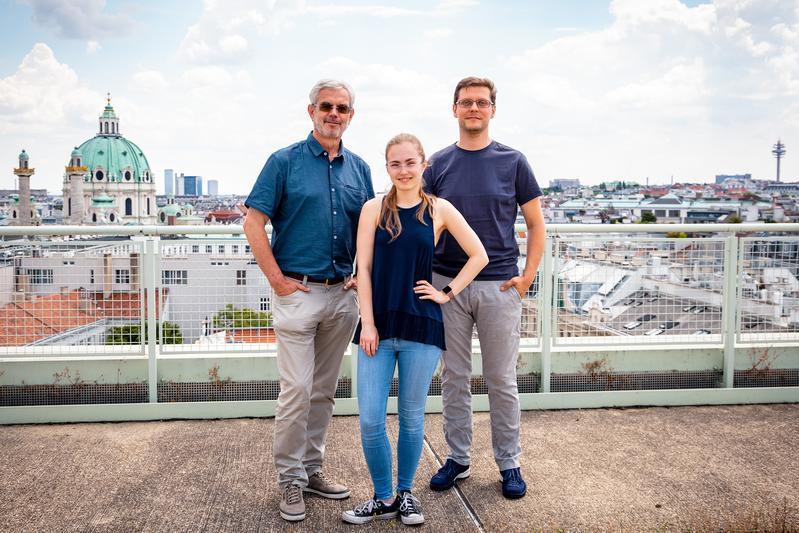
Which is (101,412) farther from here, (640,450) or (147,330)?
(640,450)

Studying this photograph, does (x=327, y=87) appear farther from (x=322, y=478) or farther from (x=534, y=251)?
(x=322, y=478)

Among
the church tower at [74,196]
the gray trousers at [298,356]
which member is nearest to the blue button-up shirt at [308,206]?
the gray trousers at [298,356]

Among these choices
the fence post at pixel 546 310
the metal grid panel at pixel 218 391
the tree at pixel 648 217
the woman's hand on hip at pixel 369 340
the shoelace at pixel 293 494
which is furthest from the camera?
the tree at pixel 648 217

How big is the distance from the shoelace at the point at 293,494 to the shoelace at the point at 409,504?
44cm

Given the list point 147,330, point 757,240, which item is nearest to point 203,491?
point 147,330

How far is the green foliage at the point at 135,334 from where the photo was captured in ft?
14.1

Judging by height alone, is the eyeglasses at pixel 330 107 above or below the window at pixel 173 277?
above

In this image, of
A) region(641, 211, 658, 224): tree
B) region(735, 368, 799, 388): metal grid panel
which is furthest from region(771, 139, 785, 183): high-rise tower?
region(735, 368, 799, 388): metal grid panel

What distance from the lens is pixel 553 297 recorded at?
4.54m

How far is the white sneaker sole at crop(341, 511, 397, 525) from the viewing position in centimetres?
286

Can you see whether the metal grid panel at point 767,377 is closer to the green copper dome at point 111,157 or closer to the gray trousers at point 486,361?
the gray trousers at point 486,361

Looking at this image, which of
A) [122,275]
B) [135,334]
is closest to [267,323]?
[135,334]

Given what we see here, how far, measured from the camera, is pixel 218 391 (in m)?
4.34

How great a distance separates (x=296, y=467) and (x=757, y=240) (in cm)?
340
